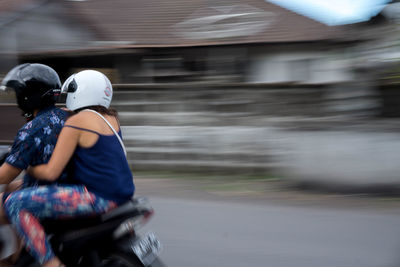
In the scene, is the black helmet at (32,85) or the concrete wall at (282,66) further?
the concrete wall at (282,66)

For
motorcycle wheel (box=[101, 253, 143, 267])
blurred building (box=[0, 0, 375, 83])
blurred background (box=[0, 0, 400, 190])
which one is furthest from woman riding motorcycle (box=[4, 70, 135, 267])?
blurred building (box=[0, 0, 375, 83])

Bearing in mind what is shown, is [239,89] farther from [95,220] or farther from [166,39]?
[95,220]

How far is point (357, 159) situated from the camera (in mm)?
7586

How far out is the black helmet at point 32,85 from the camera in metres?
3.14

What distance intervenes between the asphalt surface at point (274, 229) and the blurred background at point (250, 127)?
0.02 meters

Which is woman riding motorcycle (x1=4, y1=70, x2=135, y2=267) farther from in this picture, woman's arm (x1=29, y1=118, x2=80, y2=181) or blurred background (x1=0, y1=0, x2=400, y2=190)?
blurred background (x1=0, y1=0, x2=400, y2=190)

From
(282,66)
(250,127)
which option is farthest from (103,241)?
(282,66)

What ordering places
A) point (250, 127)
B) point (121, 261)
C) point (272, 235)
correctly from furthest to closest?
point (250, 127) < point (272, 235) < point (121, 261)

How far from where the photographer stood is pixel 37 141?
3129 mm

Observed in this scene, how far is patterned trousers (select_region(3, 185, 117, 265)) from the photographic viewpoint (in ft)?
10.1

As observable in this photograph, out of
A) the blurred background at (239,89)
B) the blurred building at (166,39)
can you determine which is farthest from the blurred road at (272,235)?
the blurred building at (166,39)

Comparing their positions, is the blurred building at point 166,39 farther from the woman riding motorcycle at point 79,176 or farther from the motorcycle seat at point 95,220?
the motorcycle seat at point 95,220

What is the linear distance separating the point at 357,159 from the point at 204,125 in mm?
3015

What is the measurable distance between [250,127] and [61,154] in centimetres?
644
